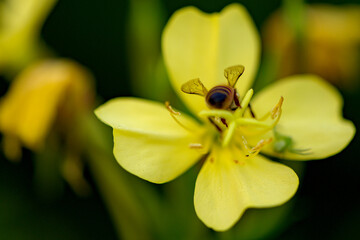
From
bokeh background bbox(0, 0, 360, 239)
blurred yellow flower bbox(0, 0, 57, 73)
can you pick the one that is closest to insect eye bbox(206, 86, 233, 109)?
bokeh background bbox(0, 0, 360, 239)

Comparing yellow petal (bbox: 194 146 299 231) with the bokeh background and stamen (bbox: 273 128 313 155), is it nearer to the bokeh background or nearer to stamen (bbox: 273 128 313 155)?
stamen (bbox: 273 128 313 155)

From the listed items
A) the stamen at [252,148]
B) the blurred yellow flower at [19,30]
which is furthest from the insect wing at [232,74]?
the blurred yellow flower at [19,30]

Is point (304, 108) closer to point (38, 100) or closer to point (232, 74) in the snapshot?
point (232, 74)

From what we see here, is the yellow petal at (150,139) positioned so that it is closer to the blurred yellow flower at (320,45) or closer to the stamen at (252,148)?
the stamen at (252,148)

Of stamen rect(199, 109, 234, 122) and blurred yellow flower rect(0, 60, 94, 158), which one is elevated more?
stamen rect(199, 109, 234, 122)

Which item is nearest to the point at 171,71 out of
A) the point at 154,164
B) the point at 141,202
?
the point at 154,164
